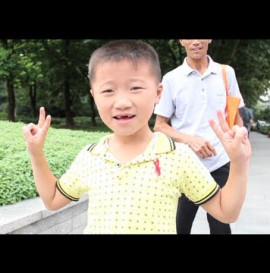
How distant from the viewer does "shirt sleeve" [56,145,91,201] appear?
4.76 feet

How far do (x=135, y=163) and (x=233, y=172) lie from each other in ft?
0.97

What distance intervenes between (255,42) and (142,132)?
14110mm

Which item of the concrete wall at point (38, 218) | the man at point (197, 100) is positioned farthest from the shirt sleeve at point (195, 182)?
the concrete wall at point (38, 218)

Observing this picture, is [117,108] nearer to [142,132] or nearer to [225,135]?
[142,132]

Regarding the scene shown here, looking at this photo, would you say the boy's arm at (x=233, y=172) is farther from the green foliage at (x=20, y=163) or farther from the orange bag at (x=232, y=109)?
the green foliage at (x=20, y=163)

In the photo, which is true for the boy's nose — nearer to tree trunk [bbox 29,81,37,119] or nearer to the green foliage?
the green foliage

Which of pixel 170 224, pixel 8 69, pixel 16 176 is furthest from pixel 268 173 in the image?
pixel 8 69

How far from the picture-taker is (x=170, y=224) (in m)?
1.38

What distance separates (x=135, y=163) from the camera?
1.38 metres

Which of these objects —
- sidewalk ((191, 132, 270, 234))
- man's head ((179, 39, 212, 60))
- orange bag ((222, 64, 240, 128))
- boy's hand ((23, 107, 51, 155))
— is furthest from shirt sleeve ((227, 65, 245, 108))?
sidewalk ((191, 132, 270, 234))

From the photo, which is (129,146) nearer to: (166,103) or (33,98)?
(166,103)

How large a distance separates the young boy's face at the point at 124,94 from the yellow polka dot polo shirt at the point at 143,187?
0.13m

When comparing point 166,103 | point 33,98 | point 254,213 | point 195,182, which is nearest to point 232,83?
point 166,103

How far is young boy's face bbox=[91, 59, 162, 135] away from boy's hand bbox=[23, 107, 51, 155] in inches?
7.9
